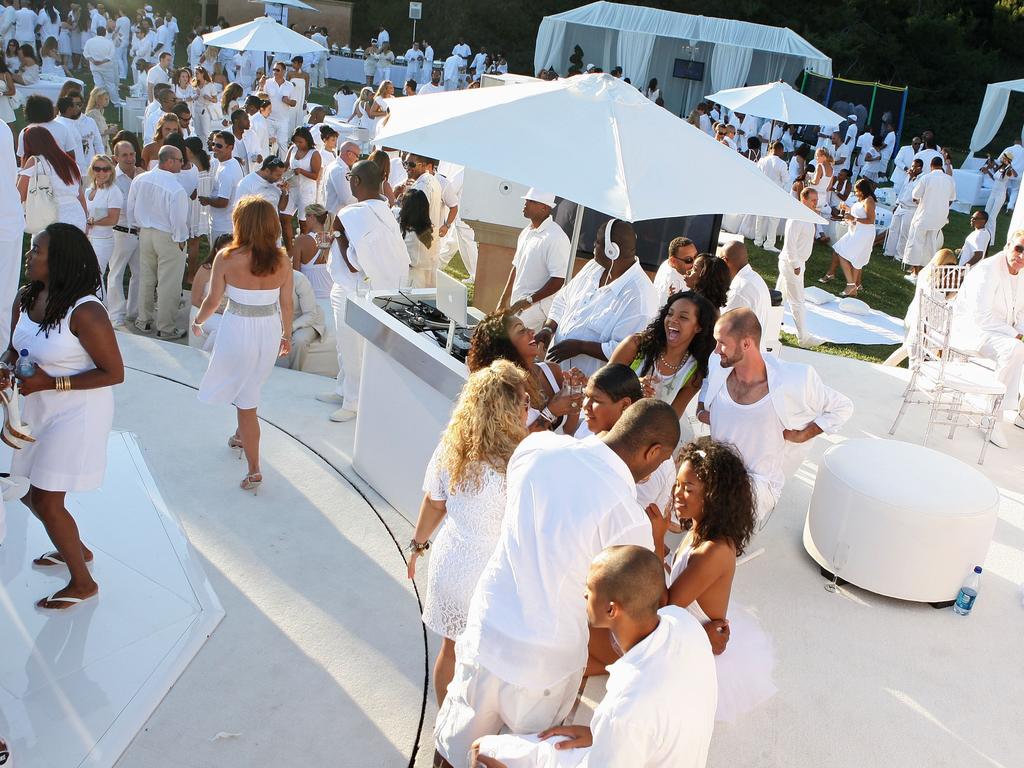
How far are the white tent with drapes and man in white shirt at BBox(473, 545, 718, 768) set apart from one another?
28.5 meters

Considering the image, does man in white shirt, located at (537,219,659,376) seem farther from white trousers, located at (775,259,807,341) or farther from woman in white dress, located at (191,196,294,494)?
white trousers, located at (775,259,807,341)

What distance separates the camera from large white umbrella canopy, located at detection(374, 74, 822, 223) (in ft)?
15.4

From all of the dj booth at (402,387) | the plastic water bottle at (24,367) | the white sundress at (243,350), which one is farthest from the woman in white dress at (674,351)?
the plastic water bottle at (24,367)

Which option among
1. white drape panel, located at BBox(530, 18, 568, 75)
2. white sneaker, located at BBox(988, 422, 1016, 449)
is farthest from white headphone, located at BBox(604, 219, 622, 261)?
white drape panel, located at BBox(530, 18, 568, 75)

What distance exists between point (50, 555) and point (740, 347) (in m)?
3.64

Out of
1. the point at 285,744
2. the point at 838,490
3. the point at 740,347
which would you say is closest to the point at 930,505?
the point at 838,490

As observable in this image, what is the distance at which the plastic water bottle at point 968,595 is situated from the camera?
5348mm

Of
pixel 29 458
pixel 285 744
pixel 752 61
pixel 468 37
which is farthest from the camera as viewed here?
pixel 468 37

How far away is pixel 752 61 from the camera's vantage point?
30.3 m

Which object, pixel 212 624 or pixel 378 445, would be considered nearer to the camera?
pixel 212 624

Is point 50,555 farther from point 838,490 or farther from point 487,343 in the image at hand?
point 838,490

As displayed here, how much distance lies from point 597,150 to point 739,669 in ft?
8.51

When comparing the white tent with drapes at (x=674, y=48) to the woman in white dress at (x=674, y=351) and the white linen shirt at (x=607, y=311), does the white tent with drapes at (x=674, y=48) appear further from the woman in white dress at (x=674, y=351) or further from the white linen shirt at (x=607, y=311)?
the woman in white dress at (x=674, y=351)

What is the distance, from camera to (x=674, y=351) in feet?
16.7
